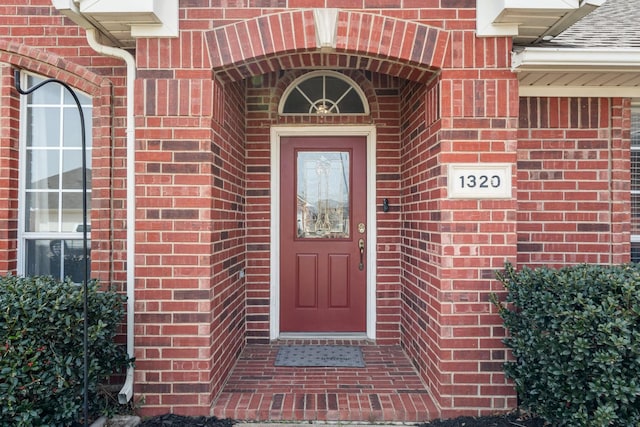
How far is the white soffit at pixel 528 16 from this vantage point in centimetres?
274

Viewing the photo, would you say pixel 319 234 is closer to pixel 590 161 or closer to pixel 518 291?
pixel 518 291

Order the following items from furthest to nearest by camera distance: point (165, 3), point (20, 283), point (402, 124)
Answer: point (402, 124) < point (165, 3) < point (20, 283)

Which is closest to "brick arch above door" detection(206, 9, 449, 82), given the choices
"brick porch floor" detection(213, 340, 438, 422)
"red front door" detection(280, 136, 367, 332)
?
"red front door" detection(280, 136, 367, 332)

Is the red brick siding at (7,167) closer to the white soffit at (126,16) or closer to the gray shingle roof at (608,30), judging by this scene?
the white soffit at (126,16)

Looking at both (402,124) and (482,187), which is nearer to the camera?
(482,187)

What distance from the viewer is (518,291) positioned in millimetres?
2762

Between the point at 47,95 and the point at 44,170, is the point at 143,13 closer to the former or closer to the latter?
the point at 47,95

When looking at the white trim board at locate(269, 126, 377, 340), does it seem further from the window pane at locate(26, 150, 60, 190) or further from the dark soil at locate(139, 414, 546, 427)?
the window pane at locate(26, 150, 60, 190)

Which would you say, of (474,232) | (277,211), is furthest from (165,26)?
(474,232)

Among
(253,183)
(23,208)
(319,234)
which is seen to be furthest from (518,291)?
(23,208)

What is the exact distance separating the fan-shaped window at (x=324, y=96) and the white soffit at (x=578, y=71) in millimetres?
1657

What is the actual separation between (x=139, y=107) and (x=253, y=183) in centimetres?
155

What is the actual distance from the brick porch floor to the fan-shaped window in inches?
101

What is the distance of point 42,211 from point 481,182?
3707 mm
